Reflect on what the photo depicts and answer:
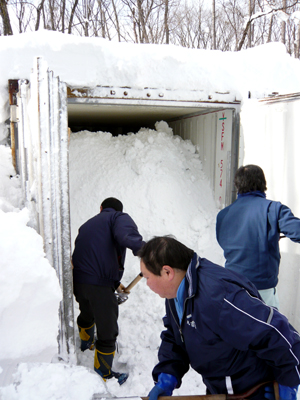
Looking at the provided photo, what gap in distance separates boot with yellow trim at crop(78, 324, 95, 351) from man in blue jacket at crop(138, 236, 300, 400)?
188 centimetres

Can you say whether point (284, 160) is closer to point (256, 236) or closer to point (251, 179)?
point (251, 179)

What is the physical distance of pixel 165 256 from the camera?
60.9 inches

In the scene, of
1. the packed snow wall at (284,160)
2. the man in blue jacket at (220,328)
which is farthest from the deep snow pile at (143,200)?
the man in blue jacket at (220,328)

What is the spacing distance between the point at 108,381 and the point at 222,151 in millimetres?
3259

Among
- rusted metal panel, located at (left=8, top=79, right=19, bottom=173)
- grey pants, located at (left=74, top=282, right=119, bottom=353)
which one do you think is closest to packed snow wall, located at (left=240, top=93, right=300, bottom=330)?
grey pants, located at (left=74, top=282, right=119, bottom=353)

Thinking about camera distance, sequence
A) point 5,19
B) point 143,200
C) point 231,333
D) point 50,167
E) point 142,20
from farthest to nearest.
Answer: point 142,20
point 5,19
point 143,200
point 50,167
point 231,333

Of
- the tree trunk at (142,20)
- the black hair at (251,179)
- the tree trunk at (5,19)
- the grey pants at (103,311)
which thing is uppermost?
the tree trunk at (142,20)

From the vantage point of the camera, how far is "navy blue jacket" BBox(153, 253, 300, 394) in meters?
1.37

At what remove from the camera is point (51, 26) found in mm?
15945

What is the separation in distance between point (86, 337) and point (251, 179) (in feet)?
7.56

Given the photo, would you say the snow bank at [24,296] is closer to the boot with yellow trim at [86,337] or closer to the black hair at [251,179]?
the black hair at [251,179]

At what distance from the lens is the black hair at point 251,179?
2699 mm

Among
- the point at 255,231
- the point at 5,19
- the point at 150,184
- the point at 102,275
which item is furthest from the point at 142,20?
the point at 255,231

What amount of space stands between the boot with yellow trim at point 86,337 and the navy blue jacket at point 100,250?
0.69 metres
